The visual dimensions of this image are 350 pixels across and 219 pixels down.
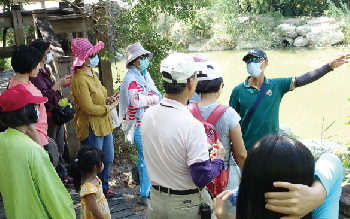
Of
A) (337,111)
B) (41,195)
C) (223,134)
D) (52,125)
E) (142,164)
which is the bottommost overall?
(337,111)

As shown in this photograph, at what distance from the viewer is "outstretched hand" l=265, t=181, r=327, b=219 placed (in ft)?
3.38

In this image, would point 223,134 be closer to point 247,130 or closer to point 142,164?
point 247,130

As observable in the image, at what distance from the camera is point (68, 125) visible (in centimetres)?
479

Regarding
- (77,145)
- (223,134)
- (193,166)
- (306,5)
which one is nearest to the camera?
(193,166)

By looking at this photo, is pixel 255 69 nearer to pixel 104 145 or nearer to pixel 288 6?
pixel 104 145

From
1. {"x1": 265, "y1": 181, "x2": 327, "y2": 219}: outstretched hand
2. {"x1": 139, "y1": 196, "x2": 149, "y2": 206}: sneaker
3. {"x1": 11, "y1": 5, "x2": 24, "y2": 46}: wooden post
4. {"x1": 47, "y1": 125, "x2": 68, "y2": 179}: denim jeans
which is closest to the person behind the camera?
{"x1": 265, "y1": 181, "x2": 327, "y2": 219}: outstretched hand

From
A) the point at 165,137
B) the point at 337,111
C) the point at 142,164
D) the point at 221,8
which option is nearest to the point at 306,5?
the point at 221,8

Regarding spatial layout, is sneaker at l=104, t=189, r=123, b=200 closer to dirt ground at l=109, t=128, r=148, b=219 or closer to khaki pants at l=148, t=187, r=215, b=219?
dirt ground at l=109, t=128, r=148, b=219

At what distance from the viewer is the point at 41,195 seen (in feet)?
7.41

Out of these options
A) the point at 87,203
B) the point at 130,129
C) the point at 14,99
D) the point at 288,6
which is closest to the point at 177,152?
the point at 14,99

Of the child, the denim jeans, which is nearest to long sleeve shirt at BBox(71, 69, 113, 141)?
the denim jeans

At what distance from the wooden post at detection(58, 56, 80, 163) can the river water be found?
4099mm

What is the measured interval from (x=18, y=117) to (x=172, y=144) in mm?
969

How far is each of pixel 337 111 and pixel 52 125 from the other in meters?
7.77
